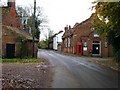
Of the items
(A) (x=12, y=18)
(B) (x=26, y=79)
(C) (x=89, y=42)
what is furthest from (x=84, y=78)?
(C) (x=89, y=42)

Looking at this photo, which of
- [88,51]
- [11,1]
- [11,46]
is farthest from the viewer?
[88,51]

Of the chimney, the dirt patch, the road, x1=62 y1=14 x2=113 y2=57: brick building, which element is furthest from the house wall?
the dirt patch

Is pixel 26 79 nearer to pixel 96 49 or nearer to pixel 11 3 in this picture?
pixel 11 3

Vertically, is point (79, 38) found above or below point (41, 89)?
above

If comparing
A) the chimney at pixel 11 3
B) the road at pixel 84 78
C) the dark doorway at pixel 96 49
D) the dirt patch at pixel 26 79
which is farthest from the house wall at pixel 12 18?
the dirt patch at pixel 26 79

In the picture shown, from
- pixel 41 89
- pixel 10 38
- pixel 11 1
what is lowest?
pixel 41 89

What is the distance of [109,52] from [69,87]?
4584 centimetres

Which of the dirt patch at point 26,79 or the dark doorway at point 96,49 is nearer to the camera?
the dirt patch at point 26,79

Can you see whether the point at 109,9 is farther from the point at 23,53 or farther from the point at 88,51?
the point at 88,51

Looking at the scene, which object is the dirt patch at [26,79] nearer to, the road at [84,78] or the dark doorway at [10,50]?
the road at [84,78]

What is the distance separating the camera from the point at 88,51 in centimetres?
5850

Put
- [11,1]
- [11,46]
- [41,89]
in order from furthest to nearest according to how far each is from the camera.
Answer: [11,1] → [11,46] → [41,89]

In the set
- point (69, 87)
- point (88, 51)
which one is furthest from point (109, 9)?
point (88, 51)

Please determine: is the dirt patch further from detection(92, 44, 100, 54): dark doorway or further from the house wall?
detection(92, 44, 100, 54): dark doorway
